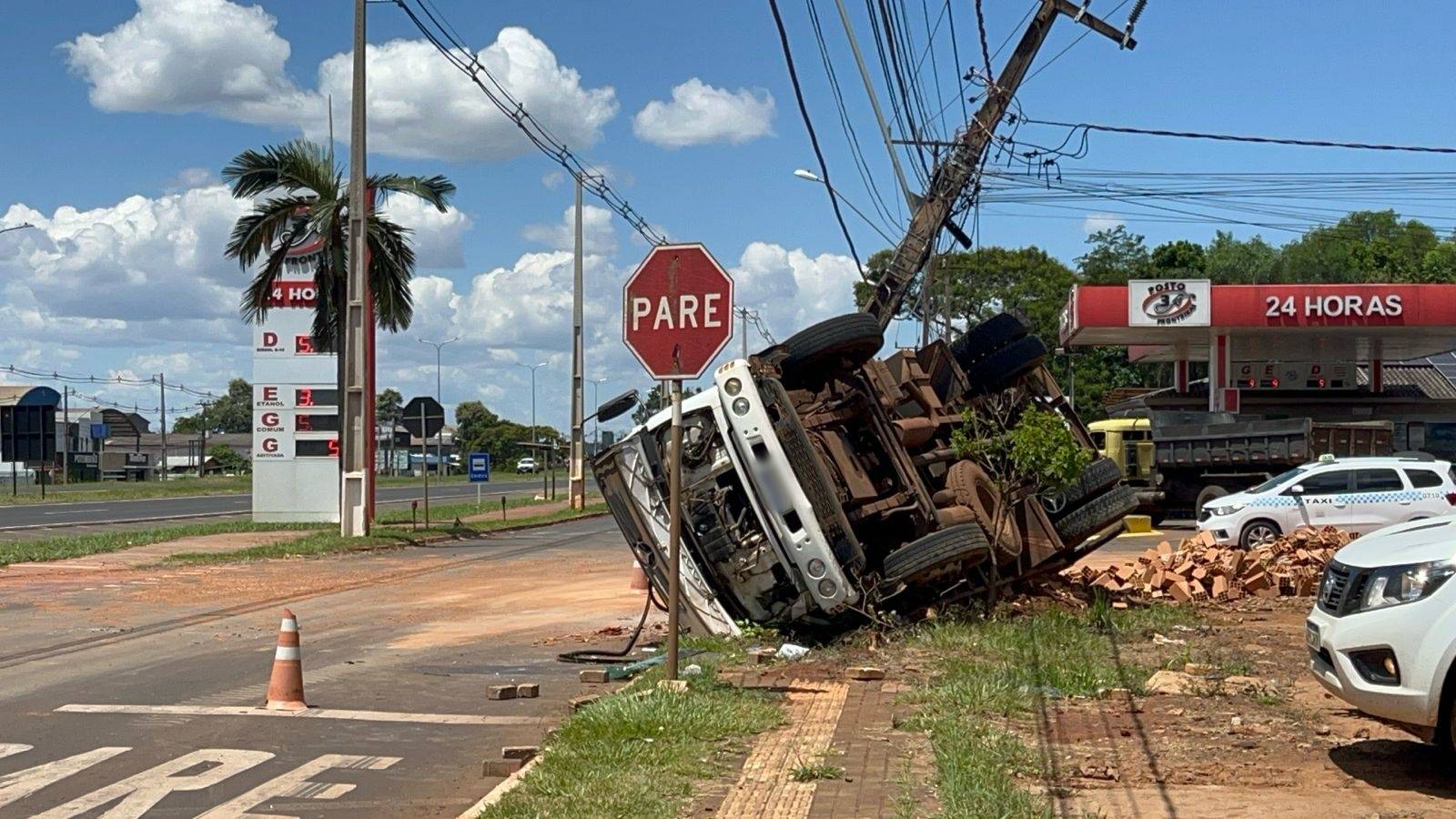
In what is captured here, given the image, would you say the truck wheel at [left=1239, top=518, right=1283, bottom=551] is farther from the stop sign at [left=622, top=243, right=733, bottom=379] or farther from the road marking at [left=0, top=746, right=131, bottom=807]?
the road marking at [left=0, top=746, right=131, bottom=807]

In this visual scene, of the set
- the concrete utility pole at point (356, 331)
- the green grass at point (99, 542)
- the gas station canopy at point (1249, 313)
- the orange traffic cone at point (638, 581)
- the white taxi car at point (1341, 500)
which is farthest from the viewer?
the gas station canopy at point (1249, 313)

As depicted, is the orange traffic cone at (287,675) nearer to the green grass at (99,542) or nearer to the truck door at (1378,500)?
the green grass at (99,542)

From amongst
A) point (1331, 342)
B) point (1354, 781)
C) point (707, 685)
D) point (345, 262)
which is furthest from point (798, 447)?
point (1331, 342)

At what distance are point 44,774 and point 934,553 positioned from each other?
19.7ft

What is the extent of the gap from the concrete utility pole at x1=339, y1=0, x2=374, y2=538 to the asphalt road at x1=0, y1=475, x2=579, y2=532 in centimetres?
1096

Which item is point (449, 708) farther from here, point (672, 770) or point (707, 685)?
point (672, 770)

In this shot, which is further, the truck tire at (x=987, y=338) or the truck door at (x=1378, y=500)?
the truck door at (x=1378, y=500)

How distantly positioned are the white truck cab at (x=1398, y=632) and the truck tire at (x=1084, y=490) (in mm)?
6176

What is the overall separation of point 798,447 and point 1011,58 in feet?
49.6

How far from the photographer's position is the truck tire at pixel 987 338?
1441 centimetres

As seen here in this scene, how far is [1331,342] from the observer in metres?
43.2

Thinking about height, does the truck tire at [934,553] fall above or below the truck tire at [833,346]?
below

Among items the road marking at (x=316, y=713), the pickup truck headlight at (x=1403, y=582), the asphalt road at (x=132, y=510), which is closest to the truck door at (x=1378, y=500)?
the pickup truck headlight at (x=1403, y=582)

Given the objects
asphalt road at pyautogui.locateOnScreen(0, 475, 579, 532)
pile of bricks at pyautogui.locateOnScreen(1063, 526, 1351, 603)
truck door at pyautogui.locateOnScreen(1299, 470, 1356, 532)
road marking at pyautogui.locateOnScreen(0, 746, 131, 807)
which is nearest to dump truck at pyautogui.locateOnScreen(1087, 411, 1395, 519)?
truck door at pyautogui.locateOnScreen(1299, 470, 1356, 532)
